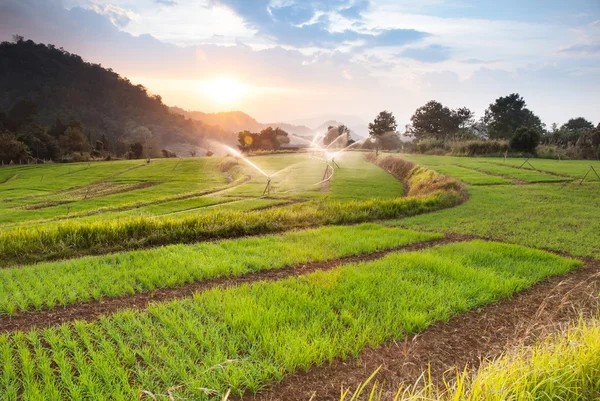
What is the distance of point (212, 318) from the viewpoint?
4.75m

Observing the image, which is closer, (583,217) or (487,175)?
(583,217)

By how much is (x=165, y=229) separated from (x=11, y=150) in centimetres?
5982

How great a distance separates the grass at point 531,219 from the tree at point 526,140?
23.2m

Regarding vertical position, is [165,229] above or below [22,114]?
below

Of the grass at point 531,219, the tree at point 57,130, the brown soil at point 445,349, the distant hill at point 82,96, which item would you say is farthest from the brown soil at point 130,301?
the distant hill at point 82,96

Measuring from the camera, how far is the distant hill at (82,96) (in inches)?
4023

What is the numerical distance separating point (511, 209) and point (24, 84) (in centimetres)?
13653

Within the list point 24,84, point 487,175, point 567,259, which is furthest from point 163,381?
point 24,84

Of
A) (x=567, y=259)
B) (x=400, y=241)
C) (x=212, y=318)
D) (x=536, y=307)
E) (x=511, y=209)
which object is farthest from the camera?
(x=511, y=209)

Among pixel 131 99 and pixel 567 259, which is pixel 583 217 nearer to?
pixel 567 259

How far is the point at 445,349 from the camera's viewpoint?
14.2ft

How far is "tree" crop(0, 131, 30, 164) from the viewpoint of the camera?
170 ft

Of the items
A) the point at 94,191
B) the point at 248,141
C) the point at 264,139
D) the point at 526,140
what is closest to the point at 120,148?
the point at 248,141

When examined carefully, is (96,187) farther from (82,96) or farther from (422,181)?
(82,96)
